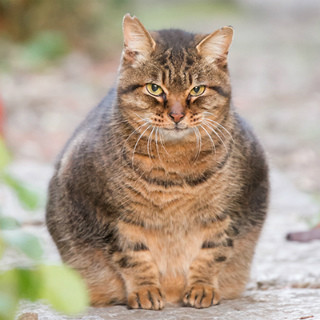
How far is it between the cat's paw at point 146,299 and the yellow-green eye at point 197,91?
2.82 feet

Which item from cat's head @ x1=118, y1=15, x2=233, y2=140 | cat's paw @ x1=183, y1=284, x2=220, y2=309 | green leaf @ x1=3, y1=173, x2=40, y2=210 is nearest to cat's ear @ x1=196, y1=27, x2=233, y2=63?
cat's head @ x1=118, y1=15, x2=233, y2=140

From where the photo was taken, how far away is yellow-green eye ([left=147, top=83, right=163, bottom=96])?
2899 millimetres

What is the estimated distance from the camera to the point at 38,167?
5.82m

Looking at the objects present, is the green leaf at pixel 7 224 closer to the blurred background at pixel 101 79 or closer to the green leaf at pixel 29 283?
the green leaf at pixel 29 283

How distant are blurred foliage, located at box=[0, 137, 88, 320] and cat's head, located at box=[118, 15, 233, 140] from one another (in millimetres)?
1698

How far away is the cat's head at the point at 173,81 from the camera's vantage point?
2867mm

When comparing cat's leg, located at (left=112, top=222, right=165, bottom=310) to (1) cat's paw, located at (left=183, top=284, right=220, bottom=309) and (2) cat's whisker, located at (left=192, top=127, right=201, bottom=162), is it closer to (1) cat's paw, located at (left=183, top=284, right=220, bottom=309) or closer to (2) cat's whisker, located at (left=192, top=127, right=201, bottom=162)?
(1) cat's paw, located at (left=183, top=284, right=220, bottom=309)

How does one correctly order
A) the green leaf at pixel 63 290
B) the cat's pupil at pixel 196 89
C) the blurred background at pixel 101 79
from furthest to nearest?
the blurred background at pixel 101 79
the cat's pupil at pixel 196 89
the green leaf at pixel 63 290

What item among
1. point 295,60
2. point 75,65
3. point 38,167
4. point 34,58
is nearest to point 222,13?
point 295,60

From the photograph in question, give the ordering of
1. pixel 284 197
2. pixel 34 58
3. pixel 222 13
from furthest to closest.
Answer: pixel 222 13, pixel 284 197, pixel 34 58

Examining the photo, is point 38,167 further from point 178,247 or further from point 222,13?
point 222,13

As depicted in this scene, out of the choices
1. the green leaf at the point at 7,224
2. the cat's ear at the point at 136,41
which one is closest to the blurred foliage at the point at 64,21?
the cat's ear at the point at 136,41

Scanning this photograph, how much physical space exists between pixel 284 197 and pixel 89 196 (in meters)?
2.47

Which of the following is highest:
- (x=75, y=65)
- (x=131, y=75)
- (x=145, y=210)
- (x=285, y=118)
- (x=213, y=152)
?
(x=75, y=65)
